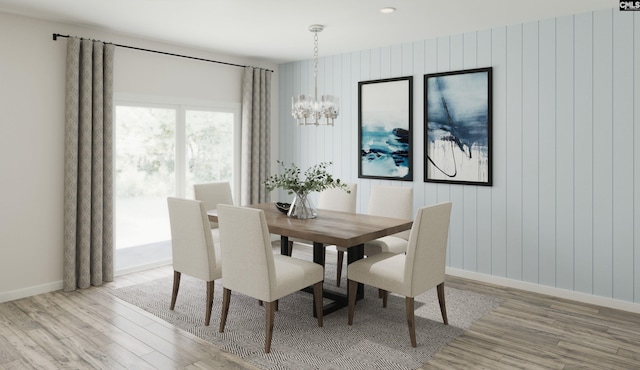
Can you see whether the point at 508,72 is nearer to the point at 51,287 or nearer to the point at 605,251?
the point at 605,251

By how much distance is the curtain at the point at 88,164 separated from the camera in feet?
14.1

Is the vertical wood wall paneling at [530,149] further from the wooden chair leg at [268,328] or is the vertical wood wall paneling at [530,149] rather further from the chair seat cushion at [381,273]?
the wooden chair leg at [268,328]

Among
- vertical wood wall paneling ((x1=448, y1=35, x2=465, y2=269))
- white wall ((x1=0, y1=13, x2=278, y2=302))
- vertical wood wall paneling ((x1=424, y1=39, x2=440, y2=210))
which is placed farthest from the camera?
vertical wood wall paneling ((x1=424, y1=39, x2=440, y2=210))

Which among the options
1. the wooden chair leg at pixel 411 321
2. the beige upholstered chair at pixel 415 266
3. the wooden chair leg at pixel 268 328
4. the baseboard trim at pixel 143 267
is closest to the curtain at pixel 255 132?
the baseboard trim at pixel 143 267

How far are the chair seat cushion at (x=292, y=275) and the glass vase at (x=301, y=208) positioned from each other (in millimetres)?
556

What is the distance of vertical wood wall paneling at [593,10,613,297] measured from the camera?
386 centimetres

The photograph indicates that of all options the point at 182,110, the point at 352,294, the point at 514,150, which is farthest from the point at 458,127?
the point at 182,110

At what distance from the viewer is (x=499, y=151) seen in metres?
4.50

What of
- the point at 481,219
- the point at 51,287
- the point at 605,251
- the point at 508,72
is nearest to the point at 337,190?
the point at 481,219

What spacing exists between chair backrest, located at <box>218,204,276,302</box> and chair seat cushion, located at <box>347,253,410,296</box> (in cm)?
70

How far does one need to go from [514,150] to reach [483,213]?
0.69 metres

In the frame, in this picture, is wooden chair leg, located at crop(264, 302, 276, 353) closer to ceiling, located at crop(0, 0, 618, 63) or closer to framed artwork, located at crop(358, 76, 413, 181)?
ceiling, located at crop(0, 0, 618, 63)

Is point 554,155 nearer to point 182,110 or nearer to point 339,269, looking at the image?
point 339,269

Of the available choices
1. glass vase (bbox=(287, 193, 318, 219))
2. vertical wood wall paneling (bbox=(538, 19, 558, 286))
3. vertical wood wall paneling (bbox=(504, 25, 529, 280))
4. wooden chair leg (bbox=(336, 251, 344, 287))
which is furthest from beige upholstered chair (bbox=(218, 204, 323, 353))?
vertical wood wall paneling (bbox=(538, 19, 558, 286))
